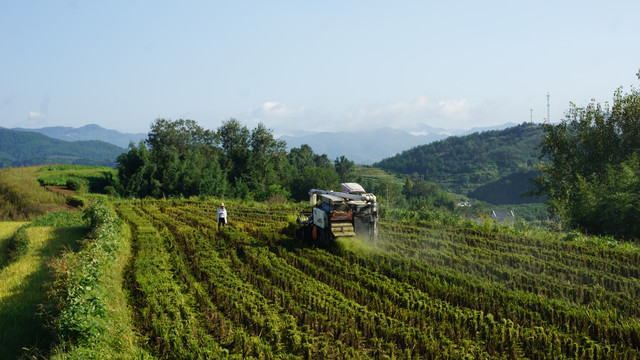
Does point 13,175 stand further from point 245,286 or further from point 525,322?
point 525,322

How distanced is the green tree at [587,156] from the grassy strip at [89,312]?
28.5m

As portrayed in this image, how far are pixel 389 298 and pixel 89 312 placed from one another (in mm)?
8519

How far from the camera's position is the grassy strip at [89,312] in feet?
29.4

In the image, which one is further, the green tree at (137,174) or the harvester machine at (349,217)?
the green tree at (137,174)

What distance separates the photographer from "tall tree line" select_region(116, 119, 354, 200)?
6078 centimetres

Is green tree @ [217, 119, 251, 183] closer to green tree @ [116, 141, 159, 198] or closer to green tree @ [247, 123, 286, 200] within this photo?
green tree @ [247, 123, 286, 200]

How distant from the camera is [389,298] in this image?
12.8m

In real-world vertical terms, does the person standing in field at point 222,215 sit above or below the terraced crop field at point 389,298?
above

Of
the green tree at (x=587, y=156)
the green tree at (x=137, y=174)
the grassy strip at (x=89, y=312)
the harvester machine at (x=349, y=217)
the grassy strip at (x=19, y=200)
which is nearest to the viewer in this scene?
the grassy strip at (x=89, y=312)

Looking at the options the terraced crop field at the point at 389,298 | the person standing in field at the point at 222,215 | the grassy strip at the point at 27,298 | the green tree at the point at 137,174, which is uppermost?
the green tree at the point at 137,174

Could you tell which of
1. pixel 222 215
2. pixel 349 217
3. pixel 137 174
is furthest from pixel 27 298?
pixel 137 174

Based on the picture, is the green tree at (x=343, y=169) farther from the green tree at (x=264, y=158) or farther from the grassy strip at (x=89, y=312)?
the grassy strip at (x=89, y=312)

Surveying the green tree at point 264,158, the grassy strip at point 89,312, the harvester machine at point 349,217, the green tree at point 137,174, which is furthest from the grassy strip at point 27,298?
the green tree at point 264,158

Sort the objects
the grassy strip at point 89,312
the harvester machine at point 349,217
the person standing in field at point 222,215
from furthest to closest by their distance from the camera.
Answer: the person standing in field at point 222,215 → the harvester machine at point 349,217 → the grassy strip at point 89,312
